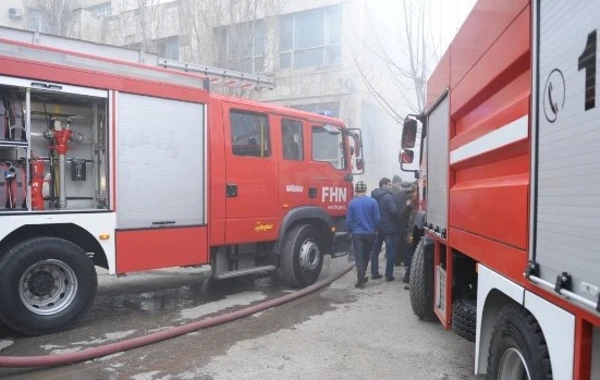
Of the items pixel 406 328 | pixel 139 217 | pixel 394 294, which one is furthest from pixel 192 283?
pixel 406 328

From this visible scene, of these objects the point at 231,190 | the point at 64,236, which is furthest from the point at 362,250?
the point at 64,236

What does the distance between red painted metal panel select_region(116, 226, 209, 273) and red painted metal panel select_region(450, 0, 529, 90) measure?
3613 mm

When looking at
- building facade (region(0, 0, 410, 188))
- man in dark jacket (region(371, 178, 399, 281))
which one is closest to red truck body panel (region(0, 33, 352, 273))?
man in dark jacket (region(371, 178, 399, 281))

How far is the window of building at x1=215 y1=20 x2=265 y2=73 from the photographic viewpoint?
16.5 metres

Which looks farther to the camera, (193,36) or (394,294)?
(193,36)

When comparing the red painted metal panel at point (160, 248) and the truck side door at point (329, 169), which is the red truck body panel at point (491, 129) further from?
the truck side door at point (329, 169)

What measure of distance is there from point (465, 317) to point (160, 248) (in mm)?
3538

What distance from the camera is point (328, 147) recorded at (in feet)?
27.2


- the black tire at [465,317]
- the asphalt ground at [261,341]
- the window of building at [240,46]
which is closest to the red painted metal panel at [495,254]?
the black tire at [465,317]

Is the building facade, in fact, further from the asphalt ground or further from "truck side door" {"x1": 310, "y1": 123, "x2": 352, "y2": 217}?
the asphalt ground

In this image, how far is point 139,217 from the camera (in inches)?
221

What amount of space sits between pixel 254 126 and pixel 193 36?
1185 centimetres

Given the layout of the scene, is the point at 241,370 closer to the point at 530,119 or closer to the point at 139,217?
the point at 139,217

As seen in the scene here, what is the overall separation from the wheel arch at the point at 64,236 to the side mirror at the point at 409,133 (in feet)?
13.7
